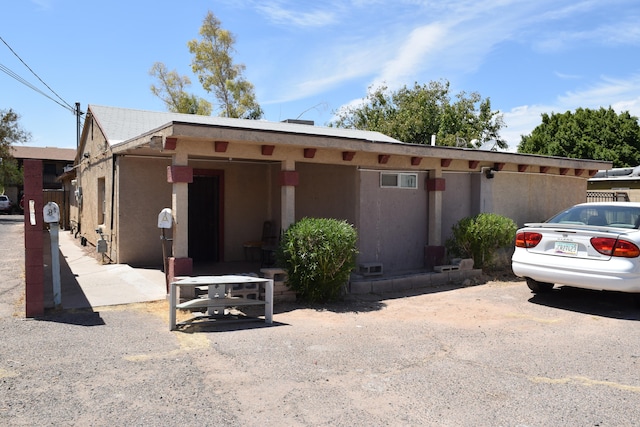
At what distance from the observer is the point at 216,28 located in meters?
36.7

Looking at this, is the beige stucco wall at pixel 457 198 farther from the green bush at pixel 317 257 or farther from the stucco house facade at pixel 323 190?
the green bush at pixel 317 257

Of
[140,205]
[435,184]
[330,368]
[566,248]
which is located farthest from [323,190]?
[330,368]

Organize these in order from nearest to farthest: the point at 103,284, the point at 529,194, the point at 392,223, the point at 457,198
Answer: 1. the point at 103,284
2. the point at 392,223
3. the point at 457,198
4. the point at 529,194

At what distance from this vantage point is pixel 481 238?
9.95 m

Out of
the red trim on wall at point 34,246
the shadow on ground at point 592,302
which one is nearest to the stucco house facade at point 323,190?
the red trim on wall at point 34,246

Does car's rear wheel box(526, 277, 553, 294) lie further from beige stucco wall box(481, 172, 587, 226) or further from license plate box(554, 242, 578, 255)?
beige stucco wall box(481, 172, 587, 226)

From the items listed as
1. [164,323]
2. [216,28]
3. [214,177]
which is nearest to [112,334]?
[164,323]

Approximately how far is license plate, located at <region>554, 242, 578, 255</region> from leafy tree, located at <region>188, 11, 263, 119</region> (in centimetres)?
3084

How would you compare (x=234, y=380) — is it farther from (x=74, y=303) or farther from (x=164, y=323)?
(x=74, y=303)

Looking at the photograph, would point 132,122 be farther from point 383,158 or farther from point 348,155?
point 383,158

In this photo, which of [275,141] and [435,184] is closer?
[275,141]

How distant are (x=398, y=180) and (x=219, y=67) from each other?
29074 millimetres

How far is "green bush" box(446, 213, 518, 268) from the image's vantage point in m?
9.95

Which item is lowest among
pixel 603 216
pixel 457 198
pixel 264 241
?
pixel 264 241
